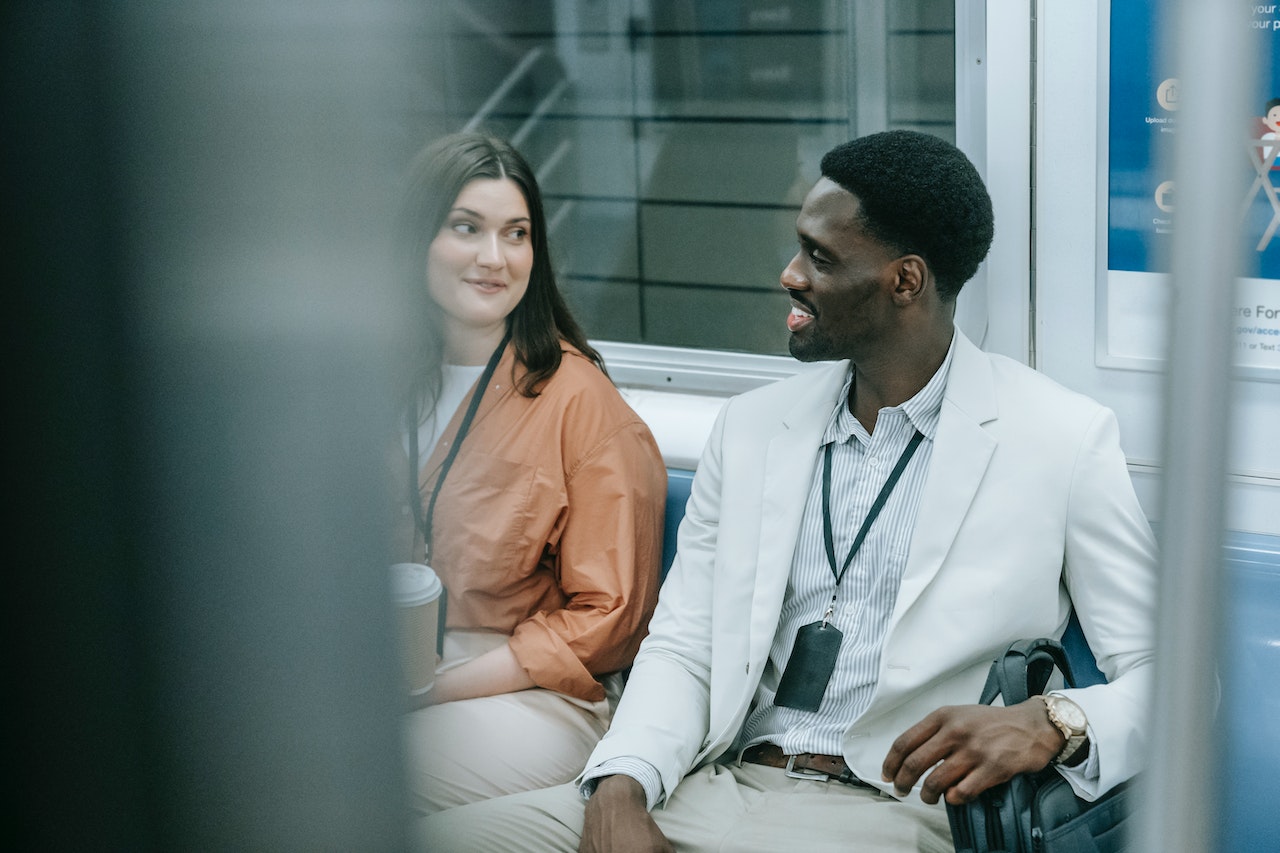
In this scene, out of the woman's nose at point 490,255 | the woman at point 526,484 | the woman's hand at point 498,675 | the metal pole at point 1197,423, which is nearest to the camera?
the metal pole at point 1197,423

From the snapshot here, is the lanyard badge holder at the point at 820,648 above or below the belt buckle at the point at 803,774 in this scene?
above

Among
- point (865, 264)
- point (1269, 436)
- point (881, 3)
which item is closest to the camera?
point (865, 264)

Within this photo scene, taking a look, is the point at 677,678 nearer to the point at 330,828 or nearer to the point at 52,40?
the point at 330,828

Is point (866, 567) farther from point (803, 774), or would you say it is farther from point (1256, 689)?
point (1256, 689)

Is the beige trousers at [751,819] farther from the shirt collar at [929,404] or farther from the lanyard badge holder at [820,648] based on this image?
the shirt collar at [929,404]

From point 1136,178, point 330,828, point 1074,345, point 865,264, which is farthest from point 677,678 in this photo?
point 330,828

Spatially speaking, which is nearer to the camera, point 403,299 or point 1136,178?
point 403,299

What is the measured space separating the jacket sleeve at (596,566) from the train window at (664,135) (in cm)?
191

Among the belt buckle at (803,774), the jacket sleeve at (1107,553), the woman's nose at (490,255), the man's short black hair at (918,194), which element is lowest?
the belt buckle at (803,774)

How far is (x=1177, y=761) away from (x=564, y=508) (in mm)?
1754

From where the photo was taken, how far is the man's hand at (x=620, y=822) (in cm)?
194

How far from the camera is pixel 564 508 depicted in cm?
242

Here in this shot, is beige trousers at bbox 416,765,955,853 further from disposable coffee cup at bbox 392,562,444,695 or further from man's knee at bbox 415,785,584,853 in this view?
disposable coffee cup at bbox 392,562,444,695

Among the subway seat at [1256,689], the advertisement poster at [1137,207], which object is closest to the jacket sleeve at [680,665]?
the subway seat at [1256,689]
